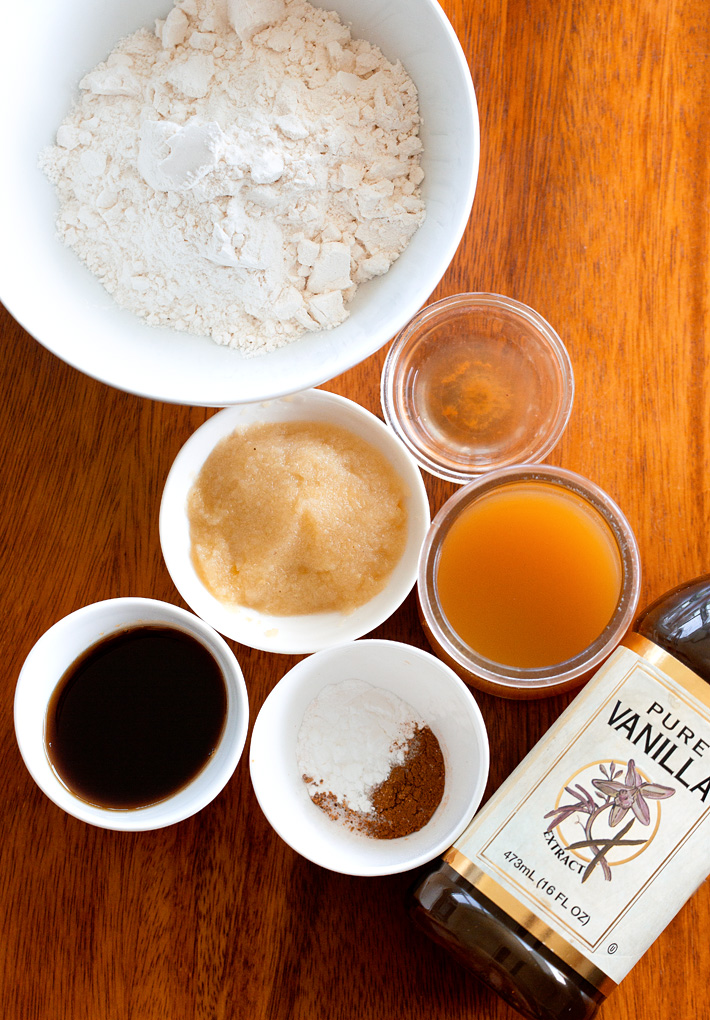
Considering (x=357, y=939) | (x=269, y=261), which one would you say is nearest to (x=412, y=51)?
(x=269, y=261)

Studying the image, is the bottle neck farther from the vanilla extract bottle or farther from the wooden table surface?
the wooden table surface

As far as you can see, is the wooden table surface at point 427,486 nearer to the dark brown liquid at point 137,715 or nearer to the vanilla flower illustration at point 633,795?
the dark brown liquid at point 137,715

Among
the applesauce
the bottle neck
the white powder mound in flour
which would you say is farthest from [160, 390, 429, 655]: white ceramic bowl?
the bottle neck

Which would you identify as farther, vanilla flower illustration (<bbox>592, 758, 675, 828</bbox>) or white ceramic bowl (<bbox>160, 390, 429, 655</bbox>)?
white ceramic bowl (<bbox>160, 390, 429, 655</bbox>)

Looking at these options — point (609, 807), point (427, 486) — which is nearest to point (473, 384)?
point (427, 486)

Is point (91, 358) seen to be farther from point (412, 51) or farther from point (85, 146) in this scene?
point (412, 51)
